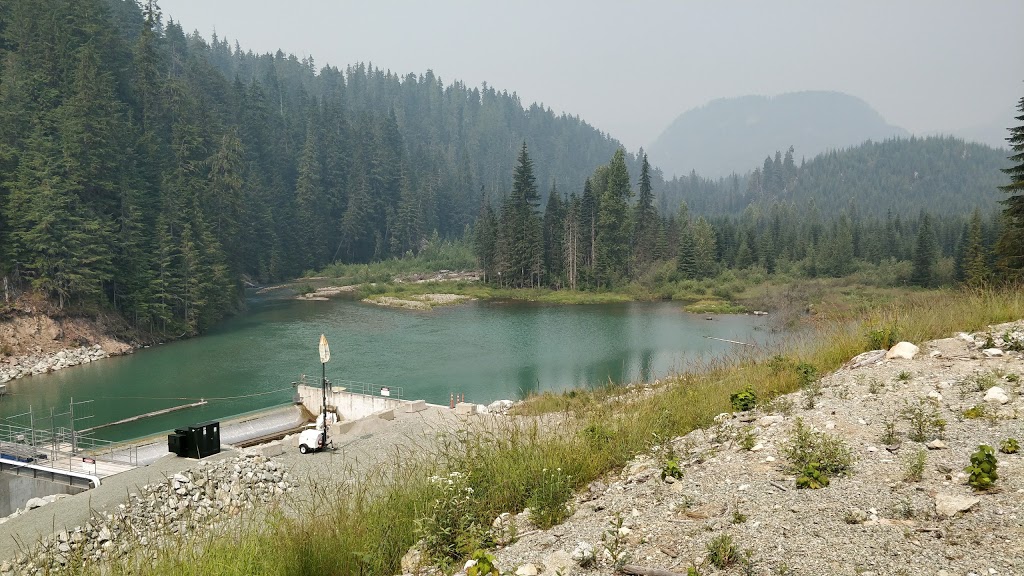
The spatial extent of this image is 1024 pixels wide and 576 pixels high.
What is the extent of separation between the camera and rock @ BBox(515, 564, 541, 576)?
153 inches

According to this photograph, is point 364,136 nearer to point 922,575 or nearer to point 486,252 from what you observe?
point 486,252

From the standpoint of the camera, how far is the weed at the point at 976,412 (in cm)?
530

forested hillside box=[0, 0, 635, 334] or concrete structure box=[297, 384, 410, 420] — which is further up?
forested hillside box=[0, 0, 635, 334]

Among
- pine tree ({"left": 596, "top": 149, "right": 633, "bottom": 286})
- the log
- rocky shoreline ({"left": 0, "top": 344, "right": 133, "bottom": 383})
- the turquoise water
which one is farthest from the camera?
pine tree ({"left": 596, "top": 149, "right": 633, "bottom": 286})

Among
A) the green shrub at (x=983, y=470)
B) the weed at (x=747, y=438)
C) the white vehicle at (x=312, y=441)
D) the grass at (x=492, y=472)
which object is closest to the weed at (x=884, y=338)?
the grass at (x=492, y=472)

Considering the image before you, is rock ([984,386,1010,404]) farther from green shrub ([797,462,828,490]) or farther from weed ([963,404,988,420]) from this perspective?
green shrub ([797,462,828,490])

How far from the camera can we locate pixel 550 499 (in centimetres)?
512

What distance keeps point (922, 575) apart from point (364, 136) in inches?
4556

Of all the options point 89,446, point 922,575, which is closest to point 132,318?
point 89,446

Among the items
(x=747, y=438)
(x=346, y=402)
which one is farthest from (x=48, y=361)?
(x=747, y=438)

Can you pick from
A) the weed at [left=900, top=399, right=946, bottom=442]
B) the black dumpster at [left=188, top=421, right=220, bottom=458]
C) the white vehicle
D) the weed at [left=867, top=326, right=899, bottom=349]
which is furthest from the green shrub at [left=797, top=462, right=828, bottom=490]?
the black dumpster at [left=188, top=421, right=220, bottom=458]

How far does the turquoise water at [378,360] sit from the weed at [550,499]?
11.7 meters

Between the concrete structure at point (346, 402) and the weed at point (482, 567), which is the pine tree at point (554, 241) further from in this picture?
the weed at point (482, 567)

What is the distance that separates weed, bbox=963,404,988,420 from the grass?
2.25 meters
